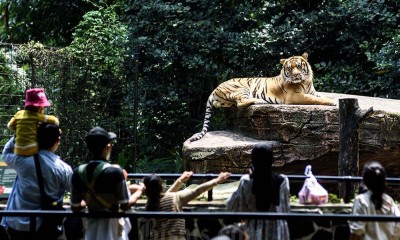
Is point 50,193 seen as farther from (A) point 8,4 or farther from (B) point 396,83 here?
(A) point 8,4

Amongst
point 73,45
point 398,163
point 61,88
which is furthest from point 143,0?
point 398,163

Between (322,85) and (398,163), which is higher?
(322,85)

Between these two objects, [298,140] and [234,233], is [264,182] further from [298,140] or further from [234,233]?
[298,140]

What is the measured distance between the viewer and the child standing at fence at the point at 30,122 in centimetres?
618

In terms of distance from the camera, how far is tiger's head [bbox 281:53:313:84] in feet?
41.8

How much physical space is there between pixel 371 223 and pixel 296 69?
7.12 metres

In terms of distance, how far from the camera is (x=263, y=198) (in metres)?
5.90

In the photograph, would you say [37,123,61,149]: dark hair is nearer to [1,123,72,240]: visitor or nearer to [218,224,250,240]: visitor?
[1,123,72,240]: visitor

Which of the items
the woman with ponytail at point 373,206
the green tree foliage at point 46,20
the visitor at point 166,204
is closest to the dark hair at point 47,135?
the visitor at point 166,204

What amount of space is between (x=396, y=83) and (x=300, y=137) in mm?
3123

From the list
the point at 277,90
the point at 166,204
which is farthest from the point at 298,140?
the point at 166,204

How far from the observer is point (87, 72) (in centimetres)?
1400

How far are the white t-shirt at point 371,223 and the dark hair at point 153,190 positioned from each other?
1376mm

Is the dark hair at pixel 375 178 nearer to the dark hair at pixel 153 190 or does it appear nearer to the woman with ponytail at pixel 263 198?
the woman with ponytail at pixel 263 198
